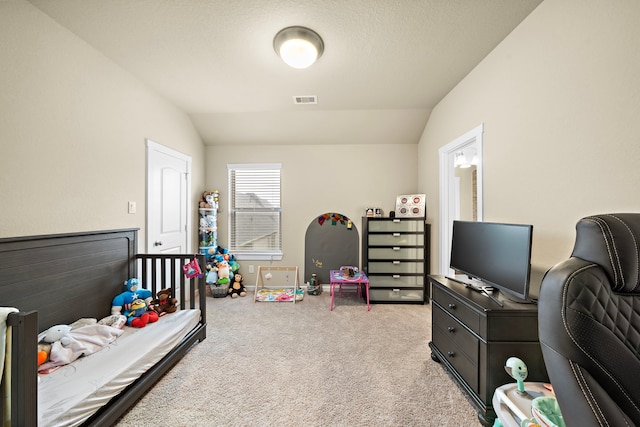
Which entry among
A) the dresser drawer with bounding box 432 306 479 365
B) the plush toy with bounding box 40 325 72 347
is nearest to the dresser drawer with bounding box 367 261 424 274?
the dresser drawer with bounding box 432 306 479 365

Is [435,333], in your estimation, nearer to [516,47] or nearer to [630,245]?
[630,245]

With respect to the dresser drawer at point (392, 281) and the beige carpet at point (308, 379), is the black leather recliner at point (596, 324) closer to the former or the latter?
the beige carpet at point (308, 379)

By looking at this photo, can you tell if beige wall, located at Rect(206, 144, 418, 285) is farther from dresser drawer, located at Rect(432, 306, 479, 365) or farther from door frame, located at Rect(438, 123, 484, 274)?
dresser drawer, located at Rect(432, 306, 479, 365)

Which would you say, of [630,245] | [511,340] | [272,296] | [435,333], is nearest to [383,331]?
[435,333]

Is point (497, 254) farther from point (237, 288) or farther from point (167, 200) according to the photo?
point (167, 200)

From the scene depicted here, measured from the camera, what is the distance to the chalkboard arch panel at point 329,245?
3928 millimetres

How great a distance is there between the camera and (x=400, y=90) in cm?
281

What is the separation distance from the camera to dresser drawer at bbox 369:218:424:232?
3346mm

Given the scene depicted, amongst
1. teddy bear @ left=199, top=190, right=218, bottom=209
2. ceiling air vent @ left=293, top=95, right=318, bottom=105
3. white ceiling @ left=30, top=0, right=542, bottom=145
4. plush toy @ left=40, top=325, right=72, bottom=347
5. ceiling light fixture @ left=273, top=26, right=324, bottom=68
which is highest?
ceiling air vent @ left=293, top=95, right=318, bottom=105

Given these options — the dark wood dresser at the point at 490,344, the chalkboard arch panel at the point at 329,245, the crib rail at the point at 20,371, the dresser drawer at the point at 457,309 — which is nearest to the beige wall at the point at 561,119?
the dark wood dresser at the point at 490,344

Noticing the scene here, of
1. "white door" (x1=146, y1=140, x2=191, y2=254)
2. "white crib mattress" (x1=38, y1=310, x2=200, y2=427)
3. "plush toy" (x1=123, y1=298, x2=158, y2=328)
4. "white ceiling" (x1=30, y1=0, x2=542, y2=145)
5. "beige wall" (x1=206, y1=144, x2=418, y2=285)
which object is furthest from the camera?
"beige wall" (x1=206, y1=144, x2=418, y2=285)

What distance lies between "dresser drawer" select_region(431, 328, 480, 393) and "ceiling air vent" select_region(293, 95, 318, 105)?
2709mm

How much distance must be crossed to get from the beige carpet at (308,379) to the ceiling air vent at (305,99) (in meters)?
2.60

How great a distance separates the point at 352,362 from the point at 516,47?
271cm
